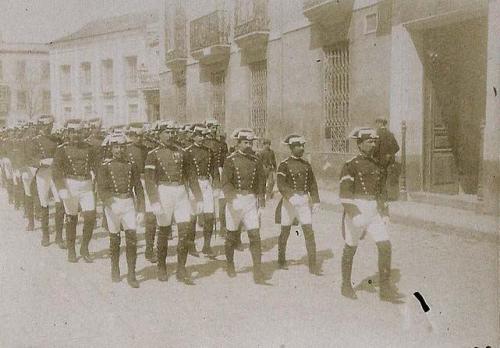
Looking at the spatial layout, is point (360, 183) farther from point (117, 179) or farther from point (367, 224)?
point (117, 179)

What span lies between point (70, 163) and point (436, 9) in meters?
6.84

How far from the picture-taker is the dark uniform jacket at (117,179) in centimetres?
657

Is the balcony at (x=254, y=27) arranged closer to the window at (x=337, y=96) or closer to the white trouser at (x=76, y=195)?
the window at (x=337, y=96)

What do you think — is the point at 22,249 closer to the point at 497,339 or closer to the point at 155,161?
the point at 155,161

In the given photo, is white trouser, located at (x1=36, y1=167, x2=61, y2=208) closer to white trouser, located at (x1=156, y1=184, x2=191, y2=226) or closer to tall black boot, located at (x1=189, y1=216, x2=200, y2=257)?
tall black boot, located at (x1=189, y1=216, x2=200, y2=257)

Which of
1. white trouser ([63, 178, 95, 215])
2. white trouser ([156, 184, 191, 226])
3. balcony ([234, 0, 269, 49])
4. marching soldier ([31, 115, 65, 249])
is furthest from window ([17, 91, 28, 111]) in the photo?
white trouser ([156, 184, 191, 226])

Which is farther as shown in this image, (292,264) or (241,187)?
(292,264)

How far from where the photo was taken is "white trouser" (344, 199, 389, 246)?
5.70 m

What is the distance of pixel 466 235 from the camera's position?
26.4 ft

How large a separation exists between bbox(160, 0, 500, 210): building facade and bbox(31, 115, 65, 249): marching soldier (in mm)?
6395

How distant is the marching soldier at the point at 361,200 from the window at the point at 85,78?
1306 inches

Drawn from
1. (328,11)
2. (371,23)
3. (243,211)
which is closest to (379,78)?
(371,23)

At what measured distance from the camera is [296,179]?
6.87 meters

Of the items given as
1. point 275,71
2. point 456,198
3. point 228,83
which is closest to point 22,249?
point 456,198
